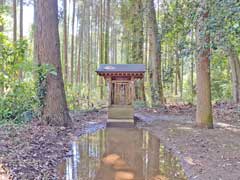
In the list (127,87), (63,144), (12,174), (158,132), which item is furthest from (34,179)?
(127,87)

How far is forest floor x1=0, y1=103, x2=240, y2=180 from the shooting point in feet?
18.5

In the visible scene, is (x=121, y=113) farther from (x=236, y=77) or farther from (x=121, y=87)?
(x=236, y=77)

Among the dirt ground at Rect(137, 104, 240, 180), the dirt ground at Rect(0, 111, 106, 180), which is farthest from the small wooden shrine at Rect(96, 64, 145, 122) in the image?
→ the dirt ground at Rect(0, 111, 106, 180)

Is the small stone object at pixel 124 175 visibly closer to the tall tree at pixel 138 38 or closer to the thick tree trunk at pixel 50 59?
the thick tree trunk at pixel 50 59

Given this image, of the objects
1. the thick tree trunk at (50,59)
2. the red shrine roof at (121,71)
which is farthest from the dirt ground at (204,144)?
the thick tree trunk at (50,59)

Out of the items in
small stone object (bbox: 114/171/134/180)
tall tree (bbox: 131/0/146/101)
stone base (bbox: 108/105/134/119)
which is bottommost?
small stone object (bbox: 114/171/134/180)

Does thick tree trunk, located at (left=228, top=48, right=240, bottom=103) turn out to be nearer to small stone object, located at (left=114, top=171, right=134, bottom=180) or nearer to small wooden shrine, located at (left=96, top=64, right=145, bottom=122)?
small wooden shrine, located at (left=96, top=64, right=145, bottom=122)

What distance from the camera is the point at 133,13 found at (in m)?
20.7

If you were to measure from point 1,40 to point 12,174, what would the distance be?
4725mm

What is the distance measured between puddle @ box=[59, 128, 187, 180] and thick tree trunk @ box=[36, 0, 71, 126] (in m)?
1.20

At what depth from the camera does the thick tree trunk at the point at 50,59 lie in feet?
32.0

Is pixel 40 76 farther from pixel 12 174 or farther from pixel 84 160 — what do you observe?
pixel 12 174

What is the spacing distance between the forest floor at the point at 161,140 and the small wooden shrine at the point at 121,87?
3.53ft

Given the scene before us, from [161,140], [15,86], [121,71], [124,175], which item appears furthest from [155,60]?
[124,175]
